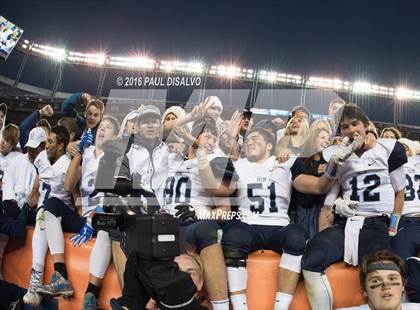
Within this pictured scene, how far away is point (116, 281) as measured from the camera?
222 cm

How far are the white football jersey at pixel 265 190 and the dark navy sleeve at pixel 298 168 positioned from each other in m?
0.05

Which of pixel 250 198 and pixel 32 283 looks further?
pixel 32 283

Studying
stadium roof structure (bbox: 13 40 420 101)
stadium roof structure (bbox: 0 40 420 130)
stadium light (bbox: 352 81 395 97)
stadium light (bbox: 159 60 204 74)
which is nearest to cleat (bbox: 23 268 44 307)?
stadium roof structure (bbox: 0 40 420 130)

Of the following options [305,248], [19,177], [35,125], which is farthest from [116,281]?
[35,125]

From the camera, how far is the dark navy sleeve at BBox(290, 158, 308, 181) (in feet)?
7.32

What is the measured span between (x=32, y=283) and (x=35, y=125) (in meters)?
1.89

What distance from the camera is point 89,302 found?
7.11ft

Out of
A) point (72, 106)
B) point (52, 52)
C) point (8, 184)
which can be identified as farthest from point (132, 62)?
point (8, 184)

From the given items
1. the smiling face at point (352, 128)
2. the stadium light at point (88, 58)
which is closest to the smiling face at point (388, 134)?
the smiling face at point (352, 128)

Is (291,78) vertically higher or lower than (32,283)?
higher

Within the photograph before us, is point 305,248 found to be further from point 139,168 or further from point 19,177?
point 19,177

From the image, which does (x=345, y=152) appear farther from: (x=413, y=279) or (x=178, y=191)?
(x=178, y=191)

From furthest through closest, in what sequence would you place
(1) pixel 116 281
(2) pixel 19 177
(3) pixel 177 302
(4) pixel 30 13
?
(4) pixel 30 13 < (2) pixel 19 177 < (1) pixel 116 281 < (3) pixel 177 302

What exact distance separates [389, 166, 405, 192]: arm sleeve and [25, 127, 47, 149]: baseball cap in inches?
105
